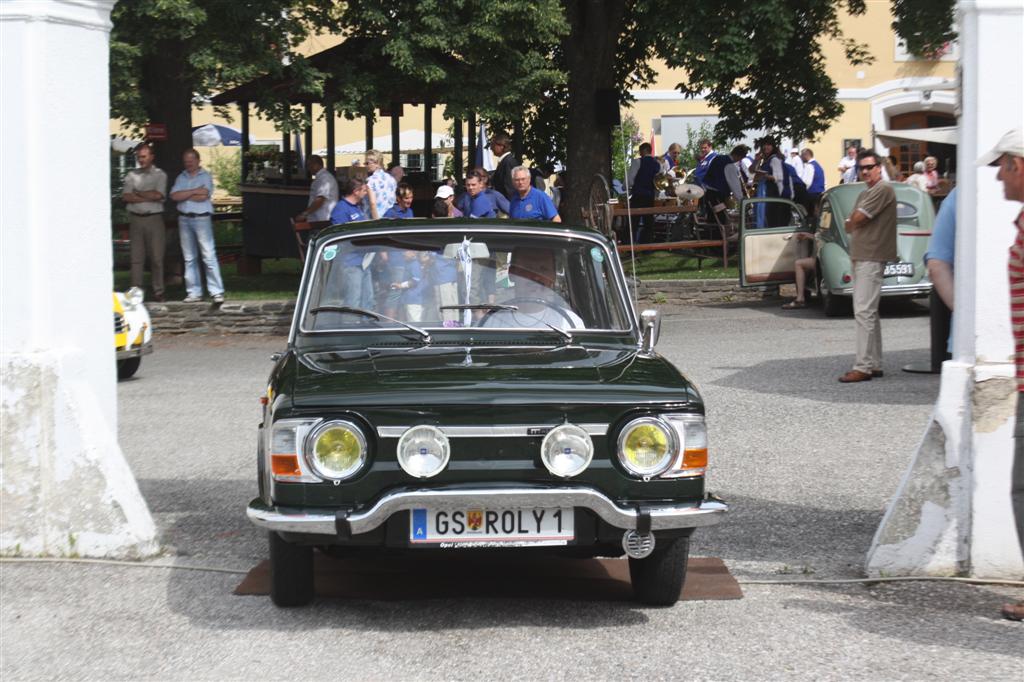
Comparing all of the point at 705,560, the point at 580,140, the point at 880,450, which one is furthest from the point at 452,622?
the point at 580,140

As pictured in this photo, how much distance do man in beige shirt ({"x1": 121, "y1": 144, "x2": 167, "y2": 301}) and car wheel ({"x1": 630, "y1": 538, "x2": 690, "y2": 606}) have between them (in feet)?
47.6

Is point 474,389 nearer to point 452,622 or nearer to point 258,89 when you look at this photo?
point 452,622

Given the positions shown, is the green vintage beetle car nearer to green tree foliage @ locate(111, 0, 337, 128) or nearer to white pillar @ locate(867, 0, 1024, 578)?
green tree foliage @ locate(111, 0, 337, 128)

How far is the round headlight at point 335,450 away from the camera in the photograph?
5805 mm

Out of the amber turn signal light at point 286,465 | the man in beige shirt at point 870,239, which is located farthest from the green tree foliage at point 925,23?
the man in beige shirt at point 870,239

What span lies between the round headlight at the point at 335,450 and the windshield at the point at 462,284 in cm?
116

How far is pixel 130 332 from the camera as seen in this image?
14773 mm

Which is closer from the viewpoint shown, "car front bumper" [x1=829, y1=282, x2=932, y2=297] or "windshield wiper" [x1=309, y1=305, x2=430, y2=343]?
"windshield wiper" [x1=309, y1=305, x2=430, y2=343]

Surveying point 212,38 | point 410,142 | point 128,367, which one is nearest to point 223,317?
point 212,38

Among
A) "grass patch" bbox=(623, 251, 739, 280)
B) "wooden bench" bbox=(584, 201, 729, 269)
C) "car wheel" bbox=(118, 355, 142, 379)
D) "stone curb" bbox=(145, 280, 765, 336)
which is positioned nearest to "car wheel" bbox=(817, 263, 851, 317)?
"grass patch" bbox=(623, 251, 739, 280)

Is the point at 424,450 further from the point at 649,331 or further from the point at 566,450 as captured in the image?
the point at 649,331

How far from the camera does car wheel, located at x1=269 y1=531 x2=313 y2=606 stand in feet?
20.4

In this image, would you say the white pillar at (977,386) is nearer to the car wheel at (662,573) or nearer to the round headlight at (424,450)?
the car wheel at (662,573)

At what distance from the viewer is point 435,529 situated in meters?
5.83
